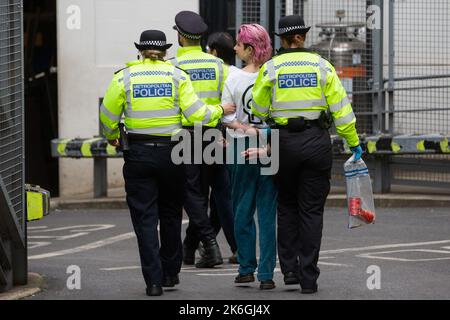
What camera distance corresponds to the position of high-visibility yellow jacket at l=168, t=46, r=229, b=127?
10820 mm

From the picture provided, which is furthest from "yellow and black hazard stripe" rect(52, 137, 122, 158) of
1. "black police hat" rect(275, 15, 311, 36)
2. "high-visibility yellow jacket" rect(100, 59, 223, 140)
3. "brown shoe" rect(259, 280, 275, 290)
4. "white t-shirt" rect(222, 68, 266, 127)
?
"black police hat" rect(275, 15, 311, 36)

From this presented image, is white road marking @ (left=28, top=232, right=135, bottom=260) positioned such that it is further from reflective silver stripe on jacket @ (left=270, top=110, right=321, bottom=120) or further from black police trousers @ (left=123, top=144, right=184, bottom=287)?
reflective silver stripe on jacket @ (left=270, top=110, right=321, bottom=120)

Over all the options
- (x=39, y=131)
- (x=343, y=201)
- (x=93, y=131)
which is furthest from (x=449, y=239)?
(x=39, y=131)

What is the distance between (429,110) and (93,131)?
482 cm

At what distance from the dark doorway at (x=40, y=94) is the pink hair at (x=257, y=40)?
10.1 meters

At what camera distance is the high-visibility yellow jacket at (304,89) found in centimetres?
919

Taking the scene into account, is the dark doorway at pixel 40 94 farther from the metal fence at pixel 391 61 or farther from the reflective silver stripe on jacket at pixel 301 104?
the reflective silver stripe on jacket at pixel 301 104

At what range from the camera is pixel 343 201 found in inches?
628

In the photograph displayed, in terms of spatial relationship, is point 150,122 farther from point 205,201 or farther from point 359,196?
point 205,201

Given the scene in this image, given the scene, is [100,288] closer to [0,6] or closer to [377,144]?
[0,6]

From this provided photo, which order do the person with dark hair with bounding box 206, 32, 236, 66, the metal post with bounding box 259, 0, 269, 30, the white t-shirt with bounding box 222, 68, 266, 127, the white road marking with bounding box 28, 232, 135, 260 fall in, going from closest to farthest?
the white t-shirt with bounding box 222, 68, 266, 127 → the person with dark hair with bounding box 206, 32, 236, 66 → the white road marking with bounding box 28, 232, 135, 260 → the metal post with bounding box 259, 0, 269, 30

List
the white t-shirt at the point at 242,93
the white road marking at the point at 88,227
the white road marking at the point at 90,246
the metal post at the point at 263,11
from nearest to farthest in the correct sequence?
the white t-shirt at the point at 242,93 → the white road marking at the point at 90,246 → the white road marking at the point at 88,227 → the metal post at the point at 263,11

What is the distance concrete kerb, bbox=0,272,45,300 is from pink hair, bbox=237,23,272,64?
2.39 m

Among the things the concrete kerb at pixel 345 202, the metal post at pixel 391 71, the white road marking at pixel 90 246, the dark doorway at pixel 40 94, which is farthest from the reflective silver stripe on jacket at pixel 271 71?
the dark doorway at pixel 40 94
